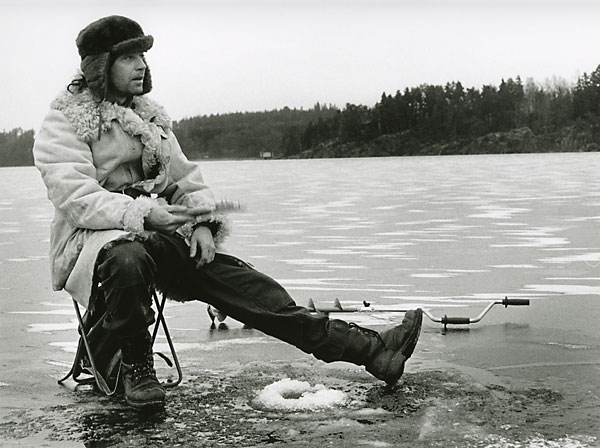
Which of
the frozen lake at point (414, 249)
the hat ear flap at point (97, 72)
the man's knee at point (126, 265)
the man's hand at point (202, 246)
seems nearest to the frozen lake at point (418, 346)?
the frozen lake at point (414, 249)

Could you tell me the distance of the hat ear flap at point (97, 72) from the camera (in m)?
4.90

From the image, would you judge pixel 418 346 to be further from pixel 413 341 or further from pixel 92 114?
pixel 92 114

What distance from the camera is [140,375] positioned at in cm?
468

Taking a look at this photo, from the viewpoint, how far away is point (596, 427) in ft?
13.5

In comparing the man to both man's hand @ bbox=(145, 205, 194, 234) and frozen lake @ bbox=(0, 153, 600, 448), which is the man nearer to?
man's hand @ bbox=(145, 205, 194, 234)

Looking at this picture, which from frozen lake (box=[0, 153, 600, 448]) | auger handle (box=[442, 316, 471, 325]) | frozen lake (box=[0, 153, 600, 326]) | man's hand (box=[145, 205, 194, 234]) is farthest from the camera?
frozen lake (box=[0, 153, 600, 326])

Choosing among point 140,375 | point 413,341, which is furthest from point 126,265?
point 413,341

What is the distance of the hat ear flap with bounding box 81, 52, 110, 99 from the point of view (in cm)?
490

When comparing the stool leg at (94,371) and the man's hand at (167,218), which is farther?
the stool leg at (94,371)

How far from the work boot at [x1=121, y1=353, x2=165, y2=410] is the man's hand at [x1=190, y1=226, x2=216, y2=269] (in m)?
0.50

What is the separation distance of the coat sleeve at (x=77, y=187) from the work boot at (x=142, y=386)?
0.62m

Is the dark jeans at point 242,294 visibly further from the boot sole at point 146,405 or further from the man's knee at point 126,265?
the boot sole at point 146,405

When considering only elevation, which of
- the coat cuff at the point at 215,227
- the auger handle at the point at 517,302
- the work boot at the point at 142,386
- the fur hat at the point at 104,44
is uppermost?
the fur hat at the point at 104,44

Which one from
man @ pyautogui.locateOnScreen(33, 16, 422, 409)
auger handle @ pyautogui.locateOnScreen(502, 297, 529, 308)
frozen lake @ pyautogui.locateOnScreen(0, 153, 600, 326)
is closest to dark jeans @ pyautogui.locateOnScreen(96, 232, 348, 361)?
man @ pyautogui.locateOnScreen(33, 16, 422, 409)
